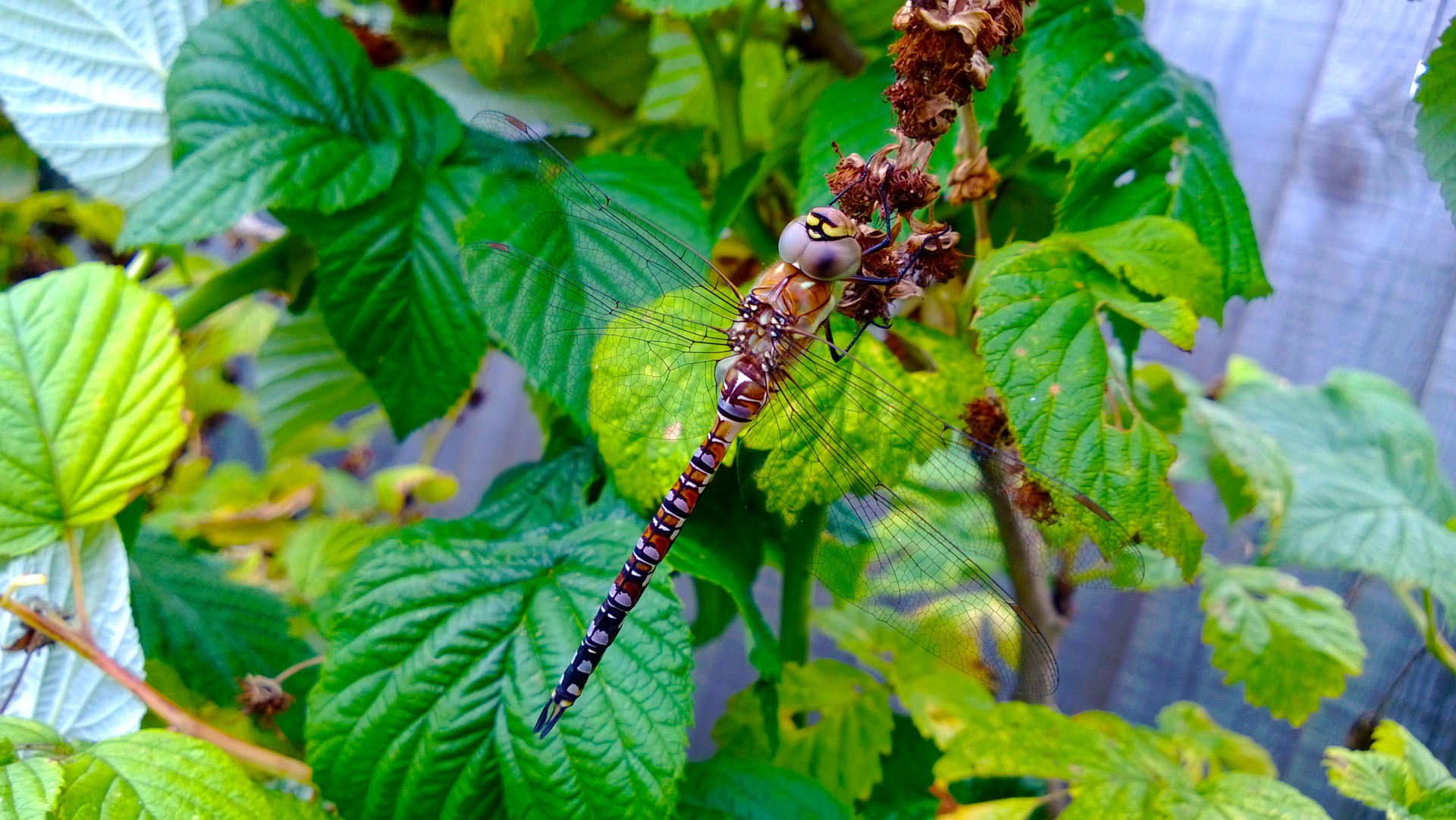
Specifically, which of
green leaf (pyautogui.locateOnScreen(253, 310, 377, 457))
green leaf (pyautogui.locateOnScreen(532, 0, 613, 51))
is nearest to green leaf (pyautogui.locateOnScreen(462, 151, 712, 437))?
green leaf (pyautogui.locateOnScreen(532, 0, 613, 51))

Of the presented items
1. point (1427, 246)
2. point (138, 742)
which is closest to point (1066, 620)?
point (1427, 246)

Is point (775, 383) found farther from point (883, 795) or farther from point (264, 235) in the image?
point (264, 235)

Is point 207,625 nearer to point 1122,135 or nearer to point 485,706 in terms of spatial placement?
point 485,706

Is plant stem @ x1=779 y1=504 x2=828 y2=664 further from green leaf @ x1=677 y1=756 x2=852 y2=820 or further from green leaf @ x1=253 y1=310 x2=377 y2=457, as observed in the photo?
green leaf @ x1=253 y1=310 x2=377 y2=457

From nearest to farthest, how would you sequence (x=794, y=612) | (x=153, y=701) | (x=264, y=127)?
(x=153, y=701) → (x=264, y=127) → (x=794, y=612)

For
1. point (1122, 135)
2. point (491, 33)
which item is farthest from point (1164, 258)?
point (491, 33)

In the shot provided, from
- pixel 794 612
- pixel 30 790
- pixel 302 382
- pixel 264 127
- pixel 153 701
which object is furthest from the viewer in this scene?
pixel 302 382
